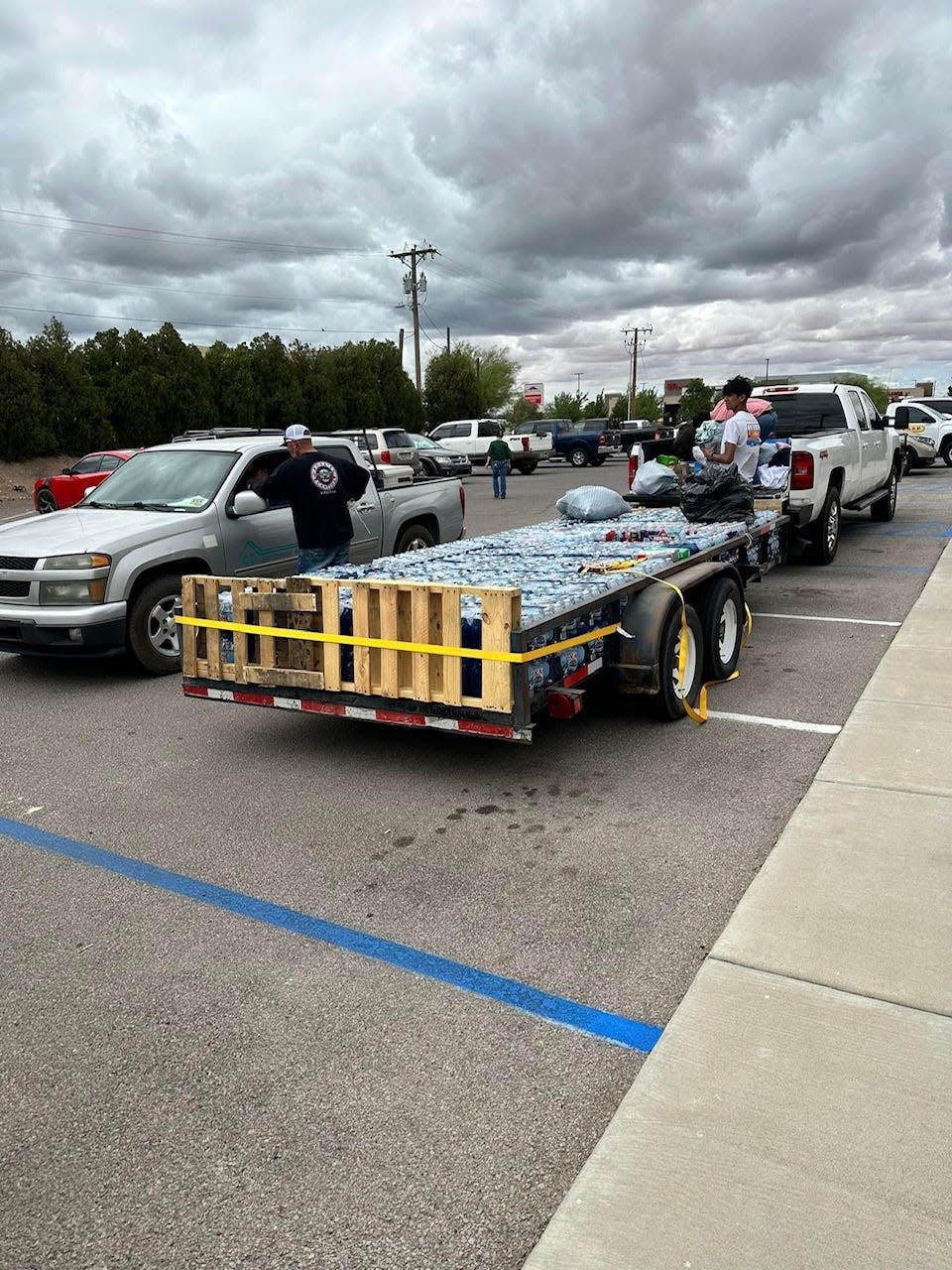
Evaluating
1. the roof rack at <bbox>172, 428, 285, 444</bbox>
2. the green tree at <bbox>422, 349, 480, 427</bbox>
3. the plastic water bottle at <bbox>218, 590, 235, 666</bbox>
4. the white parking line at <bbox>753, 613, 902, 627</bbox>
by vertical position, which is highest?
the green tree at <bbox>422, 349, 480, 427</bbox>

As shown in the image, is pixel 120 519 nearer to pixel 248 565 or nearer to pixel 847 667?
pixel 248 565

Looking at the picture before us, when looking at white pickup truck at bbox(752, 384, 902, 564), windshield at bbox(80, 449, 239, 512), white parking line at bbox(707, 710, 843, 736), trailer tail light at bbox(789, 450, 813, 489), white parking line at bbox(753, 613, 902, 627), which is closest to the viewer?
white parking line at bbox(707, 710, 843, 736)

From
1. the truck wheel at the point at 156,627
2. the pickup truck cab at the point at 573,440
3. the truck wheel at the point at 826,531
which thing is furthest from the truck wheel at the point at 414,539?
the pickup truck cab at the point at 573,440

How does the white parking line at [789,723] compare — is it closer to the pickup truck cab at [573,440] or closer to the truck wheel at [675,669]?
the truck wheel at [675,669]

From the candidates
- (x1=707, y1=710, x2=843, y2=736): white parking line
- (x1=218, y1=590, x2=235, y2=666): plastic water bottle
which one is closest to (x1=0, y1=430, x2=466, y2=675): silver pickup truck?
(x1=218, y1=590, x2=235, y2=666): plastic water bottle

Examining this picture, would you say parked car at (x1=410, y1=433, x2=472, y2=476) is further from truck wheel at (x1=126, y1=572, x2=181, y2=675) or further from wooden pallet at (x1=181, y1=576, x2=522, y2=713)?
wooden pallet at (x1=181, y1=576, x2=522, y2=713)

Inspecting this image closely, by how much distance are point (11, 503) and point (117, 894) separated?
28.2 metres

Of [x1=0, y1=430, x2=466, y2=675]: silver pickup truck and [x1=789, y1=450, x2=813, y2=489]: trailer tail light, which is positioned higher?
[x1=789, y1=450, x2=813, y2=489]: trailer tail light

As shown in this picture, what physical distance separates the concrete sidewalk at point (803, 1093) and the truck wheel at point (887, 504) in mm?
12173

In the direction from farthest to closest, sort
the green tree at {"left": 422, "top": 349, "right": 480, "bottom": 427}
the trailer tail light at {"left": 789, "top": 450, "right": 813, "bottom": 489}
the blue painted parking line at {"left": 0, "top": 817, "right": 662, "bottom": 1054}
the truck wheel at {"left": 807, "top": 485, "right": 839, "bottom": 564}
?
the green tree at {"left": 422, "top": 349, "right": 480, "bottom": 427} < the truck wheel at {"left": 807, "top": 485, "right": 839, "bottom": 564} < the trailer tail light at {"left": 789, "top": 450, "right": 813, "bottom": 489} < the blue painted parking line at {"left": 0, "top": 817, "right": 662, "bottom": 1054}

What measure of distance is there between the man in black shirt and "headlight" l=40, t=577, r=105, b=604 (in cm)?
138

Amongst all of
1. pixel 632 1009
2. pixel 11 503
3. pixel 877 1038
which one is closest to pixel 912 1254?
pixel 877 1038

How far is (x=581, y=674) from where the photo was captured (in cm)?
544

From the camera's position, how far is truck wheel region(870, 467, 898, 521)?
15.6 m
